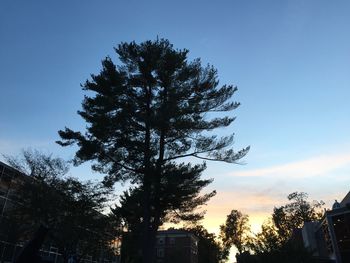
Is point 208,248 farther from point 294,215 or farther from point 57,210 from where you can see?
point 57,210

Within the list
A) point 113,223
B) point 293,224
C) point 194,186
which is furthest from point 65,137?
point 293,224

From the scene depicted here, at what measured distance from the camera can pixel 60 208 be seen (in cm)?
2225

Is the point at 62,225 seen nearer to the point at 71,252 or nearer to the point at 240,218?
the point at 71,252

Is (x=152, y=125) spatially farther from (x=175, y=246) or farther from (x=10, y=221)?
(x=175, y=246)

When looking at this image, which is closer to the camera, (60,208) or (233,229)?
(60,208)

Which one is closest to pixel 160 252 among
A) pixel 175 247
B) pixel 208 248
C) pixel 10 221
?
pixel 175 247

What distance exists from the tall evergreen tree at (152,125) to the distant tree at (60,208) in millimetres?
1796

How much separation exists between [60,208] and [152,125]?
7.50 meters

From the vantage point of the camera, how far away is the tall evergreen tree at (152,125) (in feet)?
73.7

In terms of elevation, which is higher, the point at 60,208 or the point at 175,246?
the point at 175,246

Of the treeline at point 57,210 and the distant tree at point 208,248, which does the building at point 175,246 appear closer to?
the distant tree at point 208,248

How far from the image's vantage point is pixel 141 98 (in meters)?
23.9

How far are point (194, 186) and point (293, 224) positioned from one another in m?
53.0

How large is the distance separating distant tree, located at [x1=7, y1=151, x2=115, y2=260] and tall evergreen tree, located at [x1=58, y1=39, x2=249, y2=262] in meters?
1.80
